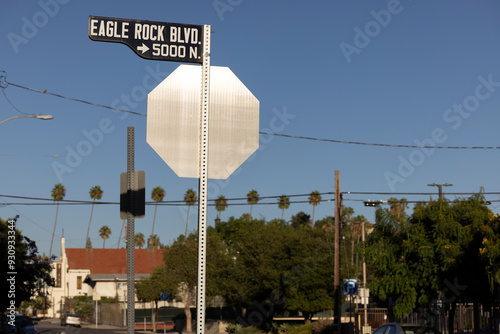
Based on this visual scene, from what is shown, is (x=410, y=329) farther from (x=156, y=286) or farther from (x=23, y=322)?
(x=156, y=286)

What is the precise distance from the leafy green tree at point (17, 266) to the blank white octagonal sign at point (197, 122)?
24.5 meters

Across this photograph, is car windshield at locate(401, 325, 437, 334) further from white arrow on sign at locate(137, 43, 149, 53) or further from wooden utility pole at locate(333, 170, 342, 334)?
white arrow on sign at locate(137, 43, 149, 53)

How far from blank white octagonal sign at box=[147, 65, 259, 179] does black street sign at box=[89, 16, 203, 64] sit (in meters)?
0.13

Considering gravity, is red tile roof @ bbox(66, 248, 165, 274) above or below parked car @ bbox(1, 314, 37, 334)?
above

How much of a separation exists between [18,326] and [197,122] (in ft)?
92.0

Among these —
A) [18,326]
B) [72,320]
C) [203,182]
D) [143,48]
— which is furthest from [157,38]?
[72,320]

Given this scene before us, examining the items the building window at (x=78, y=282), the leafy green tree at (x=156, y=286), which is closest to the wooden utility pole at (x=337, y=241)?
the leafy green tree at (x=156, y=286)

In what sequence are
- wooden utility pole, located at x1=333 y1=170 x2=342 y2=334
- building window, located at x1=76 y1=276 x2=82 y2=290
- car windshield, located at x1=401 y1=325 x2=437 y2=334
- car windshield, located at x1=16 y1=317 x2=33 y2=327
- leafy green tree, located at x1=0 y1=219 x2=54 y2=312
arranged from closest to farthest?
car windshield, located at x1=401 y1=325 x2=437 y2=334, leafy green tree, located at x1=0 y1=219 x2=54 y2=312, car windshield, located at x1=16 y1=317 x2=33 y2=327, wooden utility pole, located at x1=333 y1=170 x2=342 y2=334, building window, located at x1=76 y1=276 x2=82 y2=290

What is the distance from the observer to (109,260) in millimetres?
89125

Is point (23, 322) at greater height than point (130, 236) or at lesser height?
lesser

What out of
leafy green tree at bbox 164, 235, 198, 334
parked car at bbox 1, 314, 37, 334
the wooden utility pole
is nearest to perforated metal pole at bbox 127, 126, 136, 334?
parked car at bbox 1, 314, 37, 334

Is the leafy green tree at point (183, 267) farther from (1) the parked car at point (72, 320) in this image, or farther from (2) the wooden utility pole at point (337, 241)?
(2) the wooden utility pole at point (337, 241)

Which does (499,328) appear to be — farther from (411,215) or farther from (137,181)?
(137,181)

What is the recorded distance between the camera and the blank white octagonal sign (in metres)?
4.09
